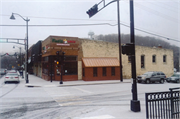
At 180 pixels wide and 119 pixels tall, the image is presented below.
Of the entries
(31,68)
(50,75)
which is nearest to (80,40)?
(50,75)

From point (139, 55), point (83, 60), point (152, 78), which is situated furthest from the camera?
point (139, 55)

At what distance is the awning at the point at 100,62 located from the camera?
26872 mm

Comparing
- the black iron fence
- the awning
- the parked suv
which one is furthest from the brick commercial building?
the black iron fence

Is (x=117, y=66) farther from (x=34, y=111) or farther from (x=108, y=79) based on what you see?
(x=34, y=111)

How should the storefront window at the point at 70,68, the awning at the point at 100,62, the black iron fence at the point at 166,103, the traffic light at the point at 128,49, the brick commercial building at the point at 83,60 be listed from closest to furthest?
the black iron fence at the point at 166,103 → the traffic light at the point at 128,49 → the brick commercial building at the point at 83,60 → the storefront window at the point at 70,68 → the awning at the point at 100,62

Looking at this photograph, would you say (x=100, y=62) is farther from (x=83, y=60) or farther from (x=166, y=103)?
(x=166, y=103)

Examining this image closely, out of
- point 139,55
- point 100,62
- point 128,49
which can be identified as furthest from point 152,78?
point 128,49

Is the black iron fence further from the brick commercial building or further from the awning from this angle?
the awning

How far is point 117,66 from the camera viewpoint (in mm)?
28359

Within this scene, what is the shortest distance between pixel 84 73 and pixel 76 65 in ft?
6.21

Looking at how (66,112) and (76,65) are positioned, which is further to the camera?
(76,65)

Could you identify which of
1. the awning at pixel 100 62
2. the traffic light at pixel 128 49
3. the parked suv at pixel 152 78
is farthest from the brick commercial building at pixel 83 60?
the traffic light at pixel 128 49

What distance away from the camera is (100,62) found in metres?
27.7

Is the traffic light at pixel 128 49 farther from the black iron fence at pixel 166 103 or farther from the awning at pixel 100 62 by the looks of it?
the awning at pixel 100 62
